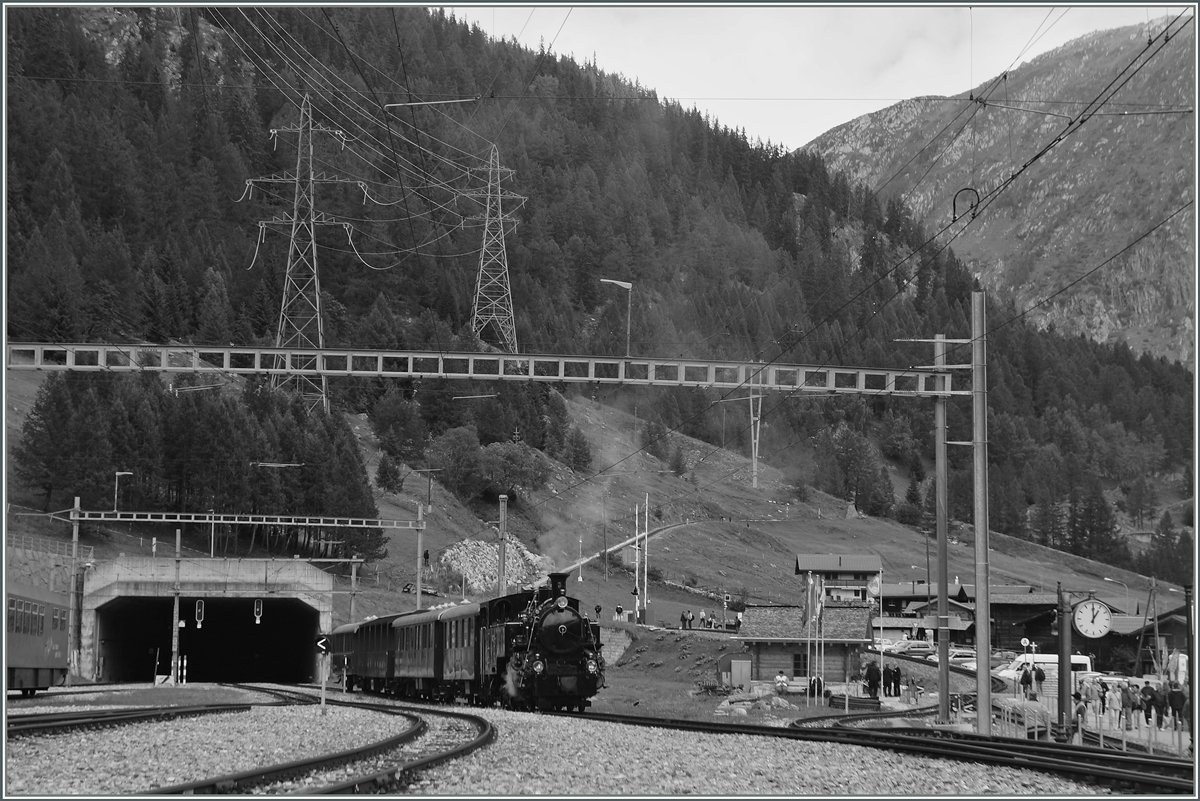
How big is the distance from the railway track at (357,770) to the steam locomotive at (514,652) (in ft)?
34.1

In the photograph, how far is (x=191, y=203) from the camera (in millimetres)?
199000

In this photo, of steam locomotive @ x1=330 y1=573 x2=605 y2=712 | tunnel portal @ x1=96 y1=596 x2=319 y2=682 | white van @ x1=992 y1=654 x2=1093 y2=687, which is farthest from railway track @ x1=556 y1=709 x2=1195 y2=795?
tunnel portal @ x1=96 y1=596 x2=319 y2=682

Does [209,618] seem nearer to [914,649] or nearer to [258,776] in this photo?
[914,649]

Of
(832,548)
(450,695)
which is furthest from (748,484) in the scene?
(450,695)

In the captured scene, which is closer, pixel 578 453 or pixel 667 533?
pixel 667 533

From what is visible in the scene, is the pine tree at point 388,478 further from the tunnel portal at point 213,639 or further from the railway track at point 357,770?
the railway track at point 357,770

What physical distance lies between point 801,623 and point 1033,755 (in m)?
38.3

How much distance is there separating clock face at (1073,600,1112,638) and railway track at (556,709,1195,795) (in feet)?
14.4

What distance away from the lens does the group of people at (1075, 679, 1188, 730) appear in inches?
1089

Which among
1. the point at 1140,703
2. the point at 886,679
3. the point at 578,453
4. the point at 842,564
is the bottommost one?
the point at 886,679

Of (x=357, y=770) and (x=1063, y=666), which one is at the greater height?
(x=1063, y=666)

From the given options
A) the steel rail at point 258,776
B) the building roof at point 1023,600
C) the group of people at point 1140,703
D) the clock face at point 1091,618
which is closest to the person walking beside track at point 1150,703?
the group of people at point 1140,703

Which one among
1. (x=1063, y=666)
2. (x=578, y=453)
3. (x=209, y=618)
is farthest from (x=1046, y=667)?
(x=578, y=453)

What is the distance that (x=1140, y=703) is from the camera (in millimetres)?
33094
